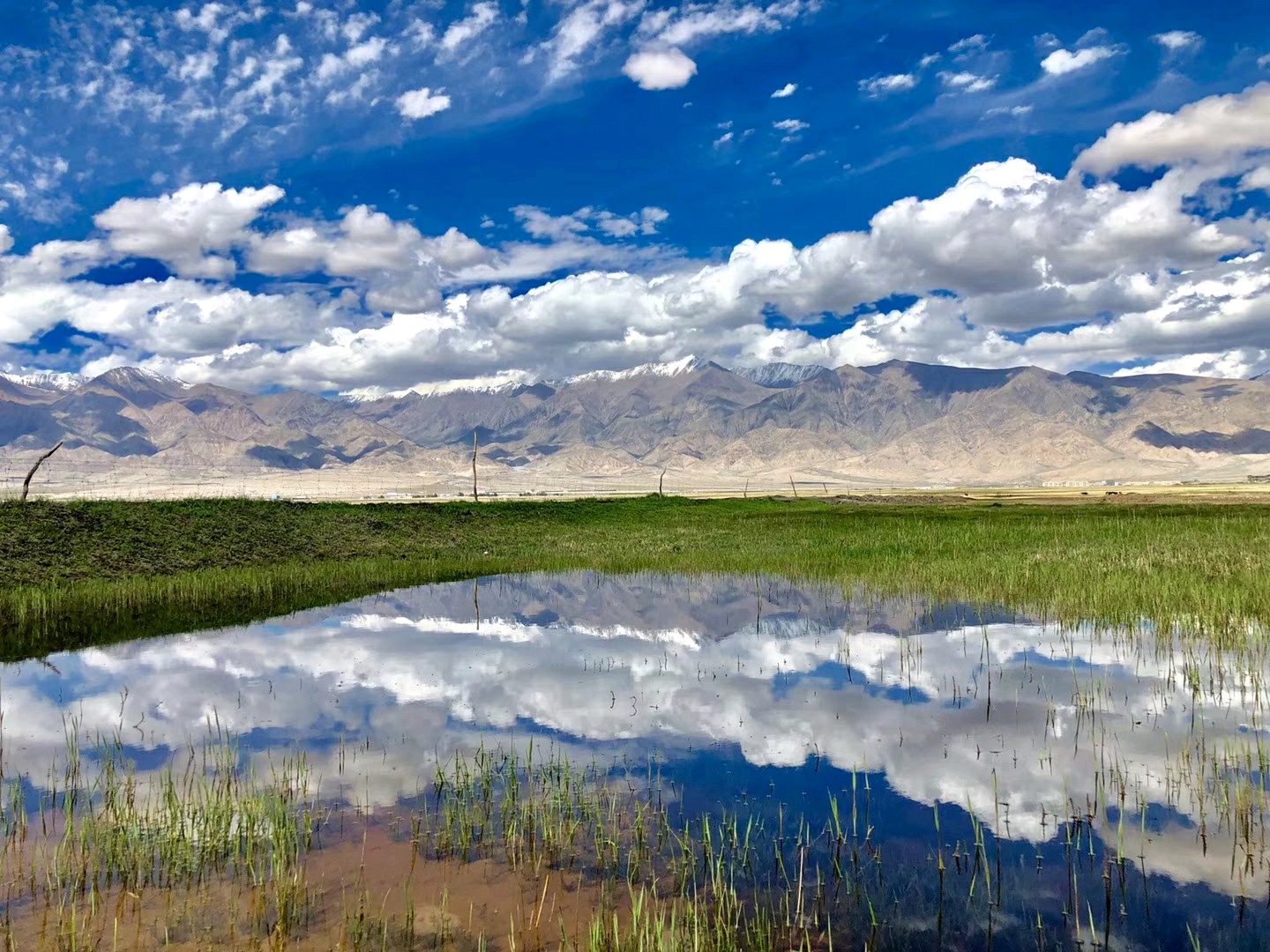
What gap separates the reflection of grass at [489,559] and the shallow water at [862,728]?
136 inches

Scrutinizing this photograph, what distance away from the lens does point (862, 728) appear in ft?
42.3

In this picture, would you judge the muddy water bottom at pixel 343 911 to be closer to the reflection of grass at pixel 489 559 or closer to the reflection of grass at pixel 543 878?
the reflection of grass at pixel 543 878

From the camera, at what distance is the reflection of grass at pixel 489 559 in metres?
23.2

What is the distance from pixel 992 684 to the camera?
15.0m

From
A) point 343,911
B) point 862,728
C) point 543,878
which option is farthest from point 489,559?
point 343,911

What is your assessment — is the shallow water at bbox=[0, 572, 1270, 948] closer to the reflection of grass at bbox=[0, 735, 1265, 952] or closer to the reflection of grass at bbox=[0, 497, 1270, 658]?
the reflection of grass at bbox=[0, 735, 1265, 952]

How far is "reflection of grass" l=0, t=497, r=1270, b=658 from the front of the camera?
2320 centimetres

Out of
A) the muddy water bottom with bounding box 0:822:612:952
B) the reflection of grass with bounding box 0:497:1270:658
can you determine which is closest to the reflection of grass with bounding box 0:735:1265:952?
the muddy water bottom with bounding box 0:822:612:952

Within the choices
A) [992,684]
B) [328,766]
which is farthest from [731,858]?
[992,684]

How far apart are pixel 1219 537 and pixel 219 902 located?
138 ft

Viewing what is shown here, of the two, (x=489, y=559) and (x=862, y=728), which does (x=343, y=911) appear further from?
(x=489, y=559)

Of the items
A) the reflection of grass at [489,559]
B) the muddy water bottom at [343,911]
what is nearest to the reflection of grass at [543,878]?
the muddy water bottom at [343,911]

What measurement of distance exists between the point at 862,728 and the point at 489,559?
3116 cm

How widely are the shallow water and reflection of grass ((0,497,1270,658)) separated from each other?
3.44m
